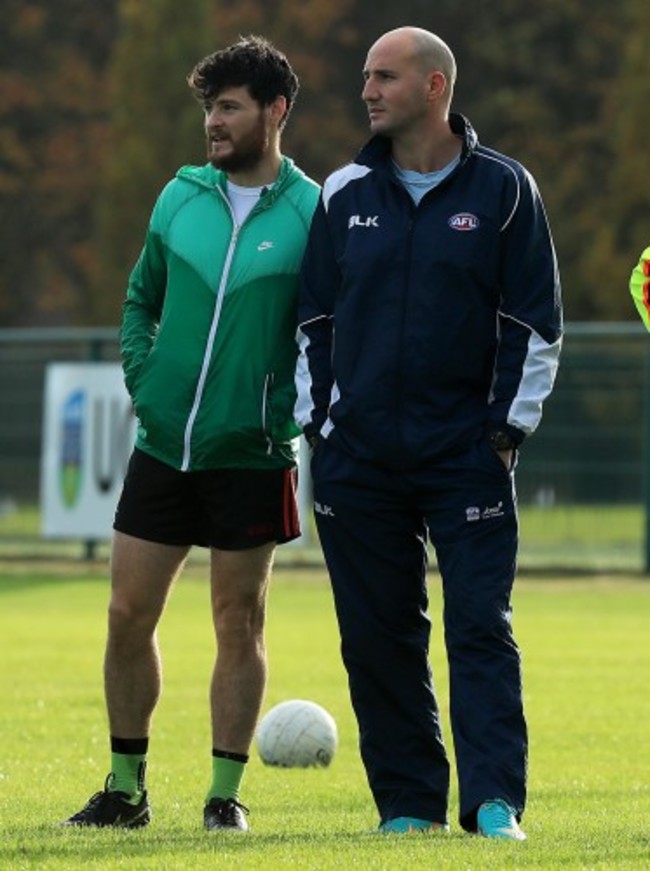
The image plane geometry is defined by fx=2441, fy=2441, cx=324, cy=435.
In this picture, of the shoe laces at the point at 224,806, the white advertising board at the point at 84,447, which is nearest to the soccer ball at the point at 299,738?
the shoe laces at the point at 224,806

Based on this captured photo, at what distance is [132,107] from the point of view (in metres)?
44.1

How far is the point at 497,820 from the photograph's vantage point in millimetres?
7184

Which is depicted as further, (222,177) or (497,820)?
(222,177)

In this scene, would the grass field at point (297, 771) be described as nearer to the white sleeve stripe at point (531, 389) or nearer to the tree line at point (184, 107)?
the white sleeve stripe at point (531, 389)

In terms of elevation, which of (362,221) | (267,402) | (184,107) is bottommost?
(267,402)

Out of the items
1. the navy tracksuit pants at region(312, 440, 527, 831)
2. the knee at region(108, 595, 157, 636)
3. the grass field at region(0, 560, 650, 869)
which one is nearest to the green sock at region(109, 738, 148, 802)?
the grass field at region(0, 560, 650, 869)

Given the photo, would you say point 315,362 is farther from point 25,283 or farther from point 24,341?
point 25,283

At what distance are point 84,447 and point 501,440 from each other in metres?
17.8

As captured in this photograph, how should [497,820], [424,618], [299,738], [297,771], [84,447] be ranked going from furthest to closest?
[84,447]
[299,738]
[297,771]
[424,618]
[497,820]

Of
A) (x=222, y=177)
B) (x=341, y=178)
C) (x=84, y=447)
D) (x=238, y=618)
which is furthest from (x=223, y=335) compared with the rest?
(x=84, y=447)

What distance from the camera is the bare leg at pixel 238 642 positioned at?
7.83 meters

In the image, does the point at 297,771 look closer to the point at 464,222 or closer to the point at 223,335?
the point at 223,335

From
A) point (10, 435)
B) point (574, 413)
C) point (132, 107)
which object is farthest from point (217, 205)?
point (132, 107)

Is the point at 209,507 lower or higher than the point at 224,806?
higher
